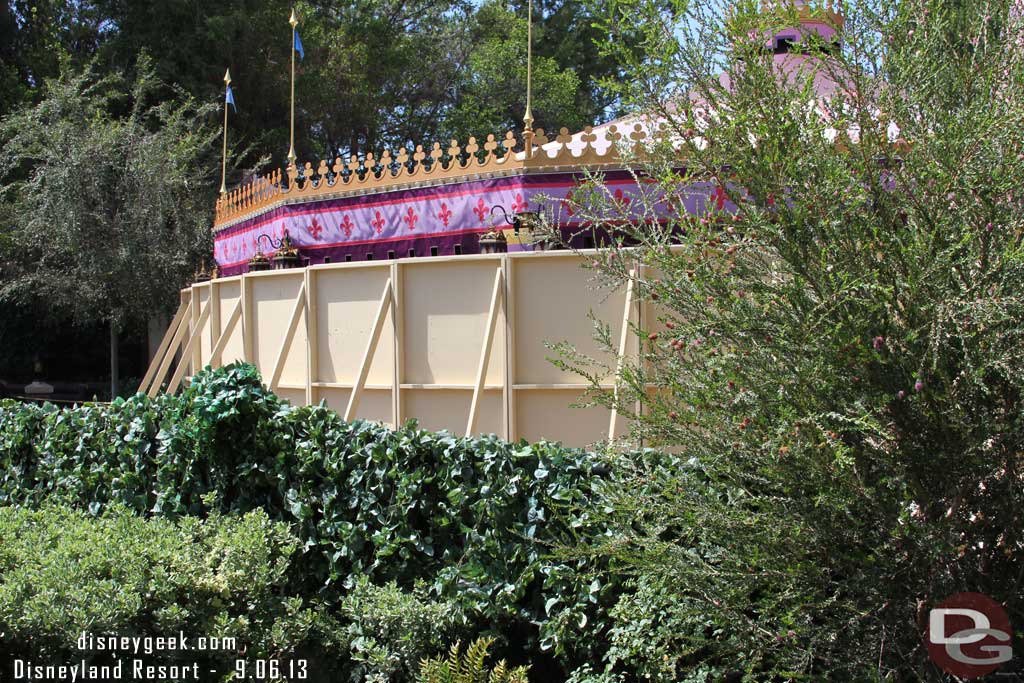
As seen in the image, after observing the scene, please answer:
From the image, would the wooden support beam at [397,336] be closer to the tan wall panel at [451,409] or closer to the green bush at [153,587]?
the tan wall panel at [451,409]

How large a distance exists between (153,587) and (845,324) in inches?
147

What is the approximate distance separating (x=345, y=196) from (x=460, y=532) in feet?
25.3

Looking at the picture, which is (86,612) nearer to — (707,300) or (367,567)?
(367,567)

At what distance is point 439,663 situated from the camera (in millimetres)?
4656

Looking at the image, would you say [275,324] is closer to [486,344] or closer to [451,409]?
[451,409]

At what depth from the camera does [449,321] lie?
797 cm

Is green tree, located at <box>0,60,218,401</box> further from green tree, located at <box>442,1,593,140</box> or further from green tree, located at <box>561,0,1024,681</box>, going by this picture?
green tree, located at <box>561,0,1024,681</box>

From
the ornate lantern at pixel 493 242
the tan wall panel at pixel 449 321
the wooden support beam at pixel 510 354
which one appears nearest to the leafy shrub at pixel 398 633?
the wooden support beam at pixel 510 354

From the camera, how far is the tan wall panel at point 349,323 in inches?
327

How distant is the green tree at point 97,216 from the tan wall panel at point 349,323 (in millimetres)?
11258

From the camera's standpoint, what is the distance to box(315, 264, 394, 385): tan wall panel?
8305 mm

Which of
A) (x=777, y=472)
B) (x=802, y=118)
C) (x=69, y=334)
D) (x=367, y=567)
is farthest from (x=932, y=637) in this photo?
(x=69, y=334)

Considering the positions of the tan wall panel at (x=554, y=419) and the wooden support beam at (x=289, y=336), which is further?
the wooden support beam at (x=289, y=336)

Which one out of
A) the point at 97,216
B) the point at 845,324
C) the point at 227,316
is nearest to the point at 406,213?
the point at 227,316
